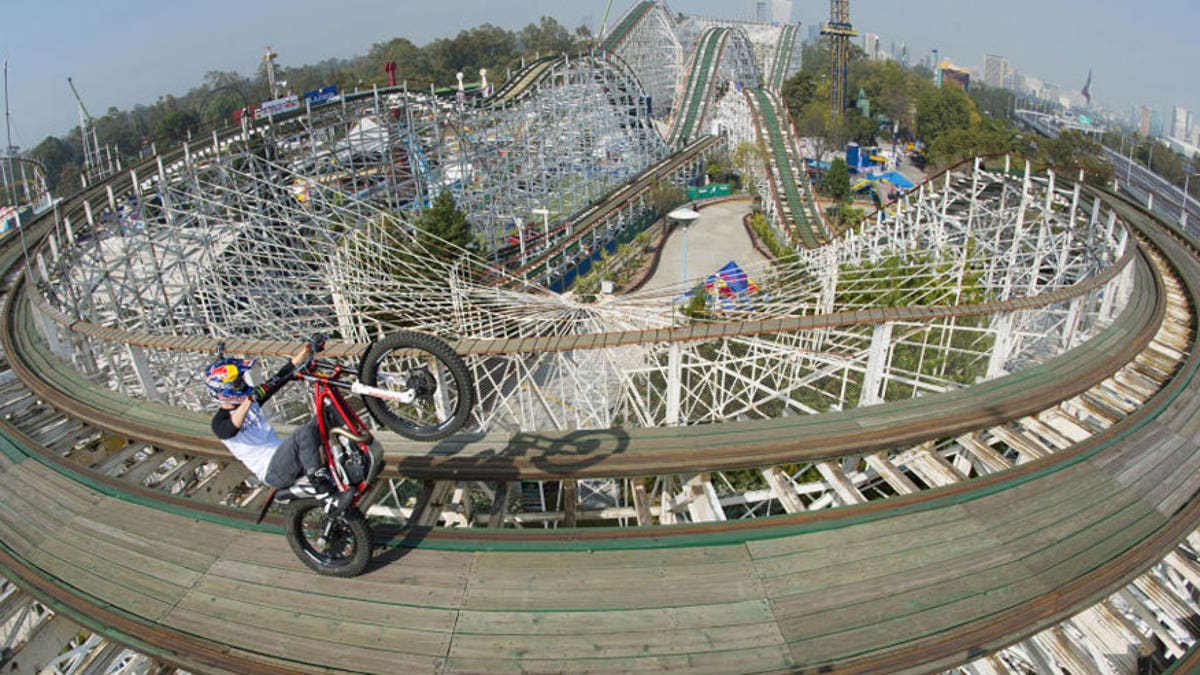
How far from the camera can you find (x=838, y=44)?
183 feet

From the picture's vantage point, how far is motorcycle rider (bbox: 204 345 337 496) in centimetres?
441

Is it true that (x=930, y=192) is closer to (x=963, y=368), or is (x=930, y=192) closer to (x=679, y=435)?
(x=963, y=368)

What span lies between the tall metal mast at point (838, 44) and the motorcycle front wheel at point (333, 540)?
189ft

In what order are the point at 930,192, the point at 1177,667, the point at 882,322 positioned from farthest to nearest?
the point at 930,192, the point at 882,322, the point at 1177,667

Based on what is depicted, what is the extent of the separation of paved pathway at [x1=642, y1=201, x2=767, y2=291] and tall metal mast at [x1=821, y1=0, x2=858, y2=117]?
22104mm

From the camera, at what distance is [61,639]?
497cm

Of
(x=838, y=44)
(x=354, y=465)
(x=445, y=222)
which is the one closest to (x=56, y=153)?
(x=445, y=222)

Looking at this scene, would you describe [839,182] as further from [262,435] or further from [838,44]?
[262,435]

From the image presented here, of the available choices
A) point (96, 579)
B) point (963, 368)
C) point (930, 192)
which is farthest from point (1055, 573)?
point (930, 192)

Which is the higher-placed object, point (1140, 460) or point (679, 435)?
point (679, 435)

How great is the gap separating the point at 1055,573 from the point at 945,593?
89 centimetres

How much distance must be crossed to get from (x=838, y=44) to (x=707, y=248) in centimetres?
3128

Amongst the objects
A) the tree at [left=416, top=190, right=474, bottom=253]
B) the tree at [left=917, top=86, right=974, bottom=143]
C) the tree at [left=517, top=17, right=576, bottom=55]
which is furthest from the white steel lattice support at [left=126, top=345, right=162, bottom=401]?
the tree at [left=517, top=17, right=576, bottom=55]

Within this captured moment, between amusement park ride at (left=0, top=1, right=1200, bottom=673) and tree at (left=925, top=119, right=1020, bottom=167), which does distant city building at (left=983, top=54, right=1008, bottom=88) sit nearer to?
tree at (left=925, top=119, right=1020, bottom=167)
